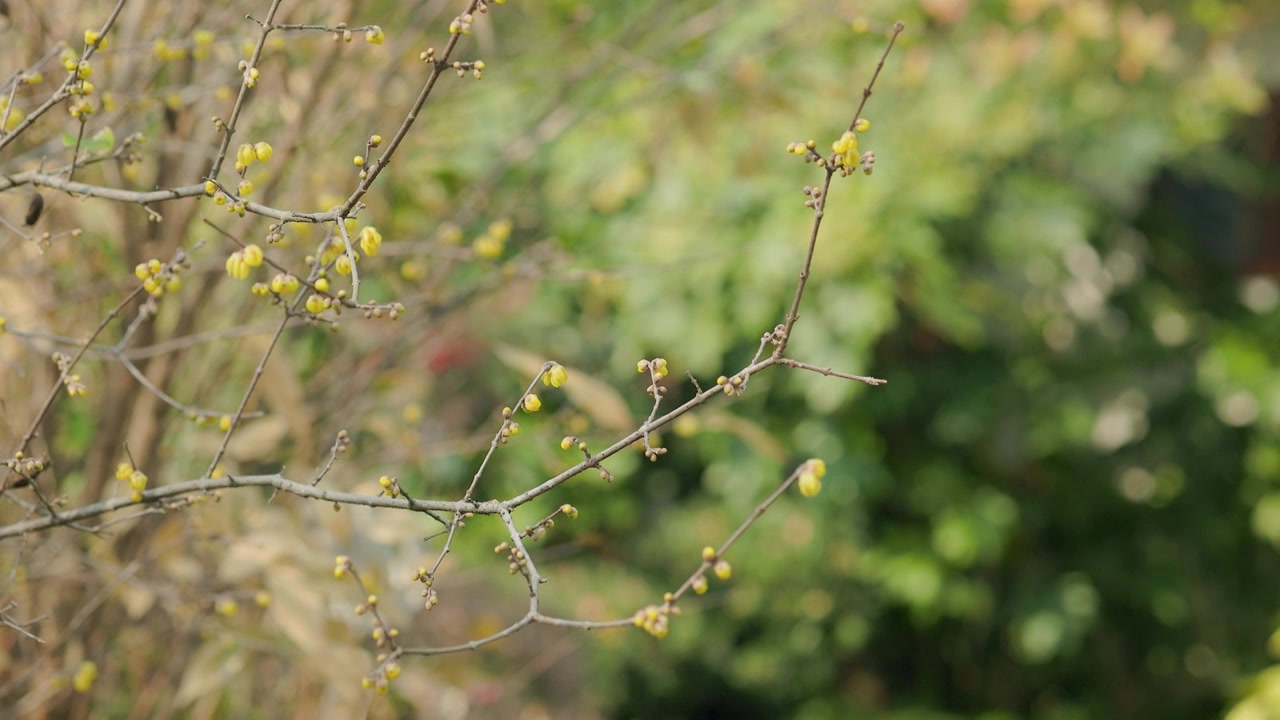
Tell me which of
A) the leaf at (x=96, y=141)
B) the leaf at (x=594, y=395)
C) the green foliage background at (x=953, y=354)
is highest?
the leaf at (x=96, y=141)

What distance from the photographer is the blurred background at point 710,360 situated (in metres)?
2.04

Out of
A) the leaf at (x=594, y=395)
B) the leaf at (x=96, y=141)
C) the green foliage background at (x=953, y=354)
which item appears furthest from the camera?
the green foliage background at (x=953, y=354)

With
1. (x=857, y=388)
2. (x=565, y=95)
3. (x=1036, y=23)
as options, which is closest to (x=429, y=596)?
(x=565, y=95)

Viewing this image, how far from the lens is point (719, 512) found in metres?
4.15

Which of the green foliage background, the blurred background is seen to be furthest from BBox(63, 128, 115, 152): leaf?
the green foliage background

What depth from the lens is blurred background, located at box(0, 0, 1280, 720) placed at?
2.04 metres

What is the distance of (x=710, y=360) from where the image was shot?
3.52 meters

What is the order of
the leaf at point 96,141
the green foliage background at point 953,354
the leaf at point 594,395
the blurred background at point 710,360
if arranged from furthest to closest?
the green foliage background at point 953,354
the blurred background at point 710,360
the leaf at point 594,395
the leaf at point 96,141

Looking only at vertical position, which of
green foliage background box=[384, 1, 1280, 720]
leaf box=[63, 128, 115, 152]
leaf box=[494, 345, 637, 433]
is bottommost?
green foliage background box=[384, 1, 1280, 720]

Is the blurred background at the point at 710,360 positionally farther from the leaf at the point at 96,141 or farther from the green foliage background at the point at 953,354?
the leaf at the point at 96,141

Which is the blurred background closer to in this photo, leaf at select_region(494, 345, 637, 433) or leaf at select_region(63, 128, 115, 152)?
leaf at select_region(494, 345, 637, 433)

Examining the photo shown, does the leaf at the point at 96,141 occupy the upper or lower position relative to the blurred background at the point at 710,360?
upper

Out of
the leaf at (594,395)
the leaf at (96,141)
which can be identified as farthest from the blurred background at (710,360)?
the leaf at (96,141)

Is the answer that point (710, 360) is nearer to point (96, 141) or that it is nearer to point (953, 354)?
point (953, 354)
